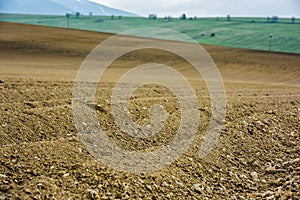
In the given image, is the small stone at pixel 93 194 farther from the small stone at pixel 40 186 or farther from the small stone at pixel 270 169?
the small stone at pixel 270 169

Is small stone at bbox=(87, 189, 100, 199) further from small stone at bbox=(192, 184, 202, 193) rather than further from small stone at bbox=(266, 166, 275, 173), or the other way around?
small stone at bbox=(266, 166, 275, 173)

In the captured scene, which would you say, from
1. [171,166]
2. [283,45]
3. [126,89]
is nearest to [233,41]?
[283,45]

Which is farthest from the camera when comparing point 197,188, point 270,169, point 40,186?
point 270,169

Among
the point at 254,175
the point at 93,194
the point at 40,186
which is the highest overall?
the point at 40,186

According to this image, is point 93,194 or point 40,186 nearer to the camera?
point 40,186

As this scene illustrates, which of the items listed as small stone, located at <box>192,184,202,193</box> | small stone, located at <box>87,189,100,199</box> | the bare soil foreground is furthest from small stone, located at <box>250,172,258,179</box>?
small stone, located at <box>87,189,100,199</box>

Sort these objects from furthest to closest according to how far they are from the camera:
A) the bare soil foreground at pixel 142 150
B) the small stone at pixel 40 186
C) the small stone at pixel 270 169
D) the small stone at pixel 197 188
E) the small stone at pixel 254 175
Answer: the small stone at pixel 270 169, the small stone at pixel 254 175, the small stone at pixel 197 188, the bare soil foreground at pixel 142 150, the small stone at pixel 40 186

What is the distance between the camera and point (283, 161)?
20.5 ft

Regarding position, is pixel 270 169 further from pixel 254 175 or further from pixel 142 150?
pixel 142 150

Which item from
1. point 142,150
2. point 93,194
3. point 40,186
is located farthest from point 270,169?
point 40,186

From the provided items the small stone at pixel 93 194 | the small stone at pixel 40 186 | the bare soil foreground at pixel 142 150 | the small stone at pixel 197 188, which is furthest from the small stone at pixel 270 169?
the small stone at pixel 40 186

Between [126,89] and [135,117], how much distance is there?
9.38 feet

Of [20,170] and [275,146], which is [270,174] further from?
[20,170]

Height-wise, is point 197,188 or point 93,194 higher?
point 93,194
